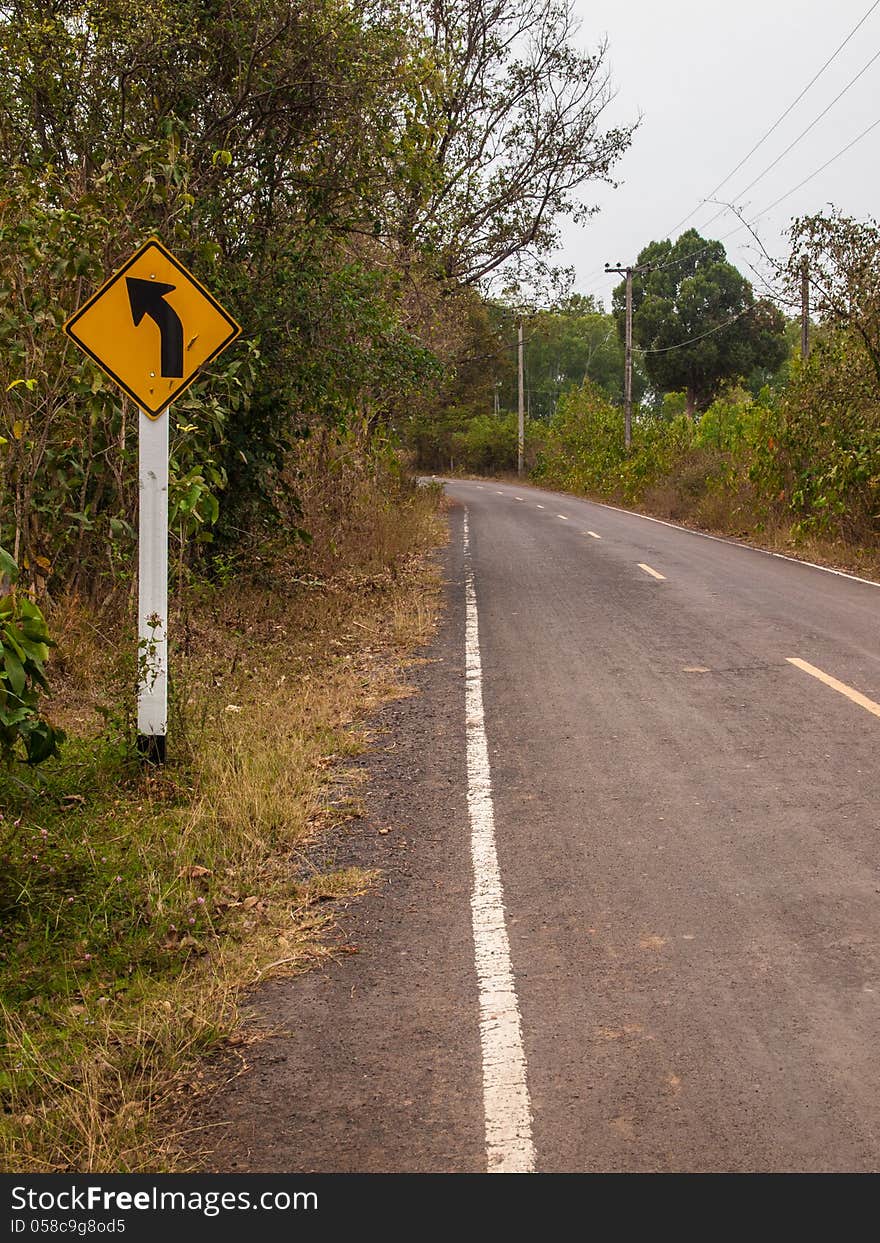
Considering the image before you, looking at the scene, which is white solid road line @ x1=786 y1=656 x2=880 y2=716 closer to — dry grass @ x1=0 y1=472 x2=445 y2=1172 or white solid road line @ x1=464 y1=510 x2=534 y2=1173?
white solid road line @ x1=464 y1=510 x2=534 y2=1173

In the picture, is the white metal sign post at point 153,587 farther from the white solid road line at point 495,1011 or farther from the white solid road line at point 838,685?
the white solid road line at point 838,685

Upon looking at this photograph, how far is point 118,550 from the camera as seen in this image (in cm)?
905

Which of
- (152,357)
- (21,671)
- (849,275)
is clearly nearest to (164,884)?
(21,671)

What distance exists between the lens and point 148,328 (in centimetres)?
670

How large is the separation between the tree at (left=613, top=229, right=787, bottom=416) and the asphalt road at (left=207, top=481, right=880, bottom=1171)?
199ft

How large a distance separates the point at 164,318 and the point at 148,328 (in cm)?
11

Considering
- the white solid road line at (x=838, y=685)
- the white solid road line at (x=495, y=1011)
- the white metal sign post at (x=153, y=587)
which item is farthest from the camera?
the white solid road line at (x=838, y=685)

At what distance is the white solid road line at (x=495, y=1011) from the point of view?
3.45 metres

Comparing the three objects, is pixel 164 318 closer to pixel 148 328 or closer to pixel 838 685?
pixel 148 328

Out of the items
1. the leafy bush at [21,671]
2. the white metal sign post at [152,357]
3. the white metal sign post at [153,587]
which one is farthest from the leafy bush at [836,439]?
the leafy bush at [21,671]

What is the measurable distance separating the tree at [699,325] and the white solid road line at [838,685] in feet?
194
